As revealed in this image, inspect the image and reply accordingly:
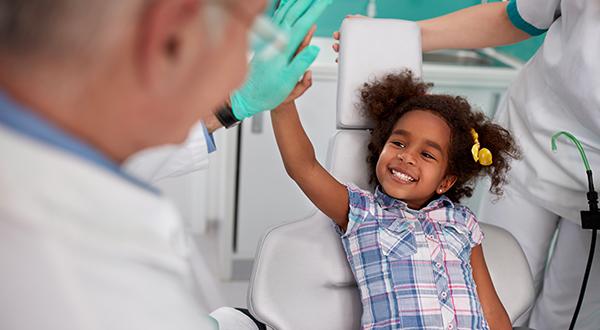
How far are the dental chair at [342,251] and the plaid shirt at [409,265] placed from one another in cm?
6

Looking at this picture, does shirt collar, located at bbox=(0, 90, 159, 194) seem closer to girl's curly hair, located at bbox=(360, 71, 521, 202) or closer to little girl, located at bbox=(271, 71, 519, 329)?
little girl, located at bbox=(271, 71, 519, 329)

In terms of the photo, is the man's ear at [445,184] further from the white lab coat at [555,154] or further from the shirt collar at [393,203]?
the white lab coat at [555,154]

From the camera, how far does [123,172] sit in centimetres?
55

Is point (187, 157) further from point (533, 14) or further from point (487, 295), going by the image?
point (533, 14)

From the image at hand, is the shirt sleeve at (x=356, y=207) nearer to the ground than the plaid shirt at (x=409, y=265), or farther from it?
farther from it

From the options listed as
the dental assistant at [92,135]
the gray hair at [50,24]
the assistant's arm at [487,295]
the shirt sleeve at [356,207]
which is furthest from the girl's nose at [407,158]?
the gray hair at [50,24]

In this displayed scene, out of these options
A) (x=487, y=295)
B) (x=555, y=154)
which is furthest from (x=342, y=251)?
(x=555, y=154)

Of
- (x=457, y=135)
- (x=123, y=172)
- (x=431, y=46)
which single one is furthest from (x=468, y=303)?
(x=123, y=172)

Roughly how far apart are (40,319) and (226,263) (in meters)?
2.02

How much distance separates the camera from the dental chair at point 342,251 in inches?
54.3

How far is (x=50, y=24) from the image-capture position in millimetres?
478

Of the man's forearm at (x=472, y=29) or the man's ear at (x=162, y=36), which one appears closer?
the man's ear at (x=162, y=36)

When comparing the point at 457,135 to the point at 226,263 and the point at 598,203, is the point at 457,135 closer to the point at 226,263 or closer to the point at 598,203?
the point at 598,203

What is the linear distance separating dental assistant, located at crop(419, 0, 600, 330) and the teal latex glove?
58 cm
